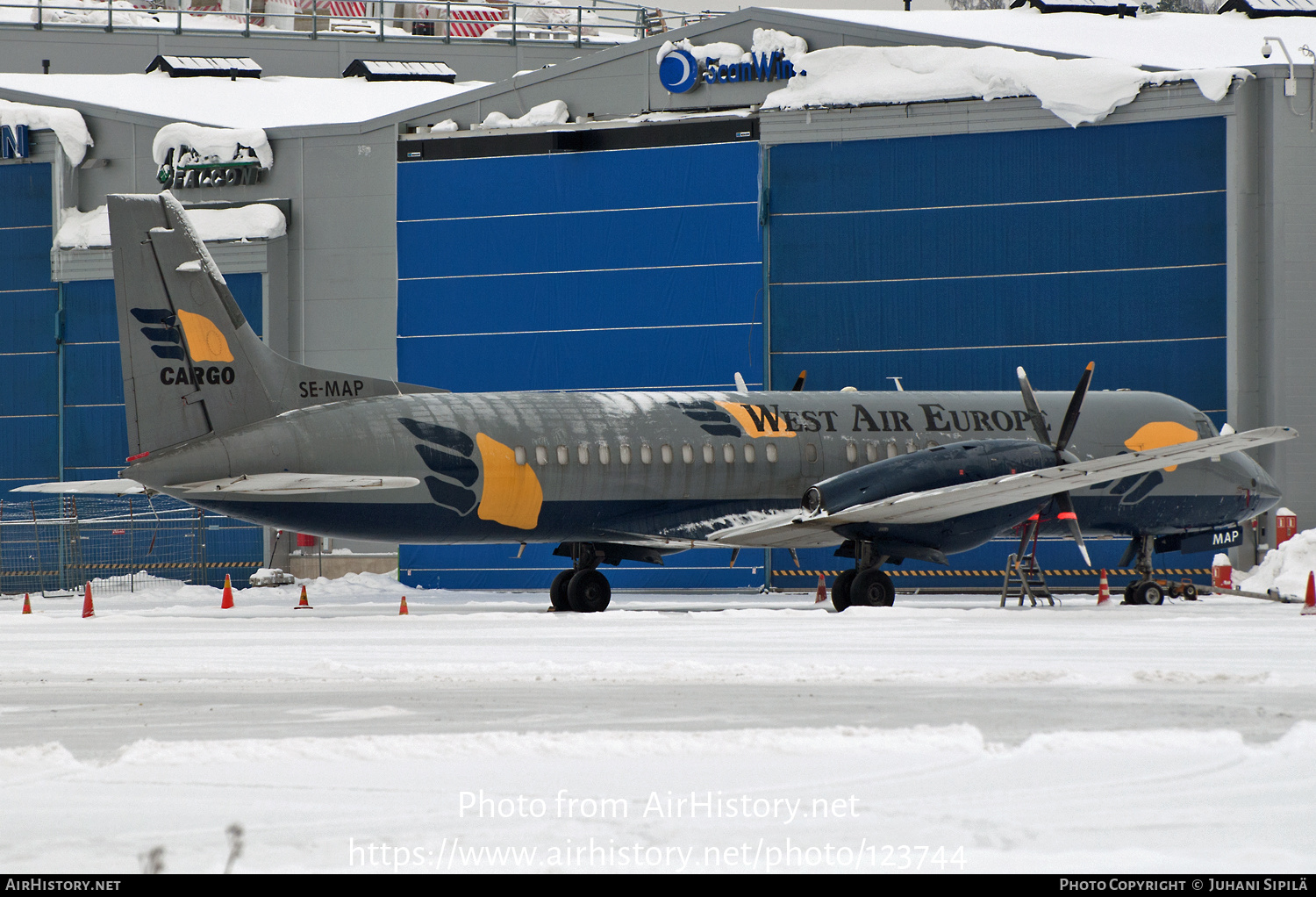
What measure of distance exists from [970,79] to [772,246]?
6.52 metres

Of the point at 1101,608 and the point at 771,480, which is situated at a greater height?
the point at 771,480

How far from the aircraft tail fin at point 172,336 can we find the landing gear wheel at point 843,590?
9.76m

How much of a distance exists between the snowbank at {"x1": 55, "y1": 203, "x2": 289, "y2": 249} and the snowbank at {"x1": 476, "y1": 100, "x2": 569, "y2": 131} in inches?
252

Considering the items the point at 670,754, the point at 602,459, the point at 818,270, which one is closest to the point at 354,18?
the point at 818,270

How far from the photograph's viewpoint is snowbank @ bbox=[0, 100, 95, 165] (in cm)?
3862

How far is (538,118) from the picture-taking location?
37094 mm

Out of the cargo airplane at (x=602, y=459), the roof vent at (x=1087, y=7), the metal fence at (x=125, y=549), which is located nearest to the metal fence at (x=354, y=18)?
the roof vent at (x=1087, y=7)

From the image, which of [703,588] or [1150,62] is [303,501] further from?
[1150,62]

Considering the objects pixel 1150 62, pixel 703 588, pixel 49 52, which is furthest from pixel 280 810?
pixel 49 52

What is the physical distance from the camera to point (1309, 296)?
3198 cm

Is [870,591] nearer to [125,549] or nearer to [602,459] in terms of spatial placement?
[602,459]

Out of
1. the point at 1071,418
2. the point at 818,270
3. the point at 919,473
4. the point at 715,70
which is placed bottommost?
the point at 919,473

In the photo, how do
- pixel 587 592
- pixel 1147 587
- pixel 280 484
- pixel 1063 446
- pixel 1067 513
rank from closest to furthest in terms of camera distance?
pixel 280 484
pixel 1067 513
pixel 1063 446
pixel 587 592
pixel 1147 587

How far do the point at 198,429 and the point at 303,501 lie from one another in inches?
77.6
